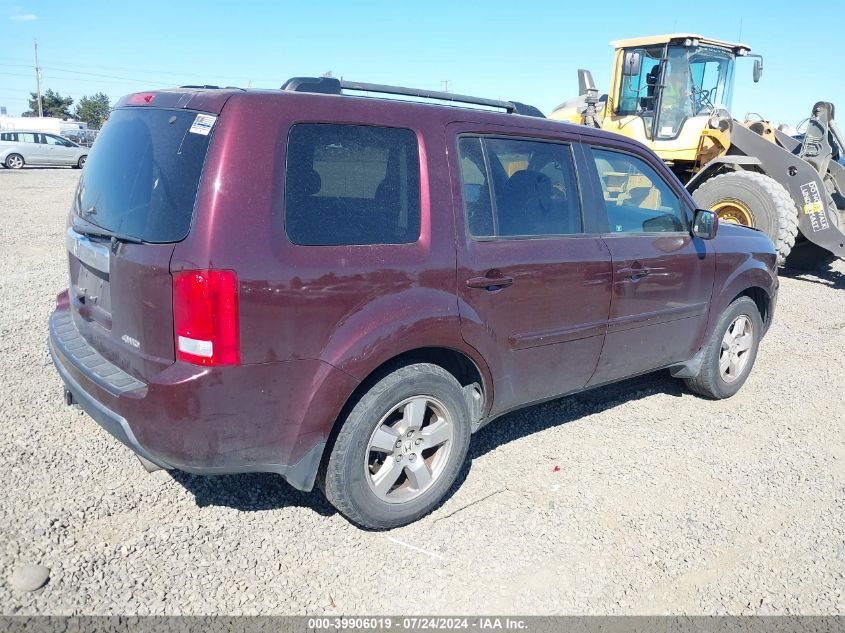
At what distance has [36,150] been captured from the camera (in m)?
27.9

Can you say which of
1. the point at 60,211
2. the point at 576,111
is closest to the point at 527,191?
the point at 576,111

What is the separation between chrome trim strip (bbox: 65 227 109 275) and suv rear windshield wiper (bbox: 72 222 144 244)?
0.11ft

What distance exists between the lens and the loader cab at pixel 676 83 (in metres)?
10.4

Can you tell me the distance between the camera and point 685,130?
10.6 metres

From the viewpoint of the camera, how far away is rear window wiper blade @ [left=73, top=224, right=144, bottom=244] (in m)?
2.78

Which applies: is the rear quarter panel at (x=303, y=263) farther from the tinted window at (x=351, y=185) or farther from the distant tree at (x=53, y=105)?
the distant tree at (x=53, y=105)

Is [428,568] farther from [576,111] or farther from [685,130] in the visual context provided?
[576,111]

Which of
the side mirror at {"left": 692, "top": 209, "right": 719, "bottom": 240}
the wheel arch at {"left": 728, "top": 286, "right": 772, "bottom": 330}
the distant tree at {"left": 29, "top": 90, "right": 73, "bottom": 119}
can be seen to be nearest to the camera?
the side mirror at {"left": 692, "top": 209, "right": 719, "bottom": 240}

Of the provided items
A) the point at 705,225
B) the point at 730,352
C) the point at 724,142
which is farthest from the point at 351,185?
the point at 724,142

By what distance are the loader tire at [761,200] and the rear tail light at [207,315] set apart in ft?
27.3

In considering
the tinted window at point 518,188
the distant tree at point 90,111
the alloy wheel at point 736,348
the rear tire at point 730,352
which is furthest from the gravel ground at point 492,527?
the distant tree at point 90,111

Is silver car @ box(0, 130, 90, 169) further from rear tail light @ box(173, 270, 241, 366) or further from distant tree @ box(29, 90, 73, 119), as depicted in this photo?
distant tree @ box(29, 90, 73, 119)

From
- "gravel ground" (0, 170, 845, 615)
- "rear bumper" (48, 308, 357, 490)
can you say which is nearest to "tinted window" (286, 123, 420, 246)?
"rear bumper" (48, 308, 357, 490)

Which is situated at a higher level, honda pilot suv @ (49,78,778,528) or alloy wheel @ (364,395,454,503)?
honda pilot suv @ (49,78,778,528)
